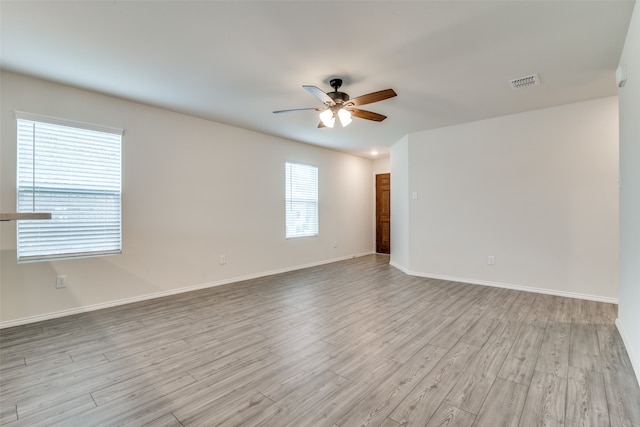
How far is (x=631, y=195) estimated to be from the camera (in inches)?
85.8

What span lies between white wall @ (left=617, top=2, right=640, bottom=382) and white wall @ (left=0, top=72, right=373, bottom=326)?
14.6ft

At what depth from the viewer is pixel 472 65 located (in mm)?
2748

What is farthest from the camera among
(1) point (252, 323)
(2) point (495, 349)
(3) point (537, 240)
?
(3) point (537, 240)

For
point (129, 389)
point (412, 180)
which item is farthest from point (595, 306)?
point (129, 389)

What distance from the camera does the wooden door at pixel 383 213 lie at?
24.3 ft

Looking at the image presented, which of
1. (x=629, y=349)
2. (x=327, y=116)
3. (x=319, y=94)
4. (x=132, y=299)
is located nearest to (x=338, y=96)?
(x=327, y=116)

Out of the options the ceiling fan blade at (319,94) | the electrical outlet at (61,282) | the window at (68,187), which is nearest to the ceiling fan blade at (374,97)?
the ceiling fan blade at (319,94)

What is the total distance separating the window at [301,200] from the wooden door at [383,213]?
2.17 meters

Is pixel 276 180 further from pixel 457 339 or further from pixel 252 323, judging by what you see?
pixel 457 339

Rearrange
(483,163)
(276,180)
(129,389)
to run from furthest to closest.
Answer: (276,180) < (483,163) < (129,389)

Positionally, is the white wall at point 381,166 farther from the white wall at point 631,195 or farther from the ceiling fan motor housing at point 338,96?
the white wall at point 631,195

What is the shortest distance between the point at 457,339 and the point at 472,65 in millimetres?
2545

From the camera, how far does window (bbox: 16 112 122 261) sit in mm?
2973

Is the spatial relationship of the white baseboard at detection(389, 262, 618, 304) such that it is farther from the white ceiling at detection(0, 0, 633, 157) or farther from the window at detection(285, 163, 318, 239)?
the white ceiling at detection(0, 0, 633, 157)
